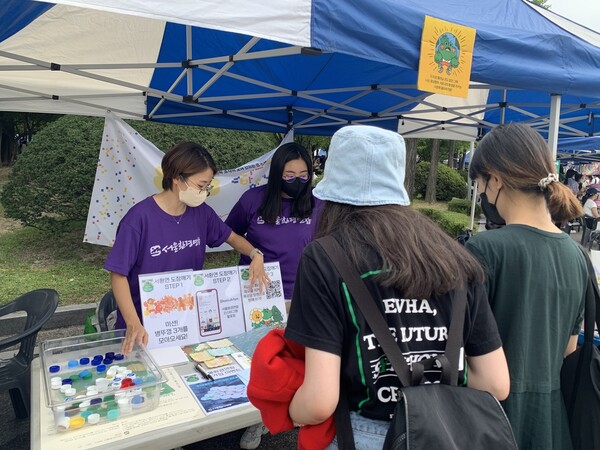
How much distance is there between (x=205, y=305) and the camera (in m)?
2.08

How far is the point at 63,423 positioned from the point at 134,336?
52 cm

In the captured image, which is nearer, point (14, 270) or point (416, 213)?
point (416, 213)

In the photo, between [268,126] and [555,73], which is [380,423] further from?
[268,126]

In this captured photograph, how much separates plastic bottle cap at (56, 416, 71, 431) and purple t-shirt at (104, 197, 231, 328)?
2.36ft

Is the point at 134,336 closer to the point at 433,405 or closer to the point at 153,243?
the point at 153,243

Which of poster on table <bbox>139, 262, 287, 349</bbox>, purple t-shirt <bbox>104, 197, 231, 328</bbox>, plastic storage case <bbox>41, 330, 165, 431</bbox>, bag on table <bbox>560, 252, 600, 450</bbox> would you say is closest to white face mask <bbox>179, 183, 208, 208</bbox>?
purple t-shirt <bbox>104, 197, 231, 328</bbox>

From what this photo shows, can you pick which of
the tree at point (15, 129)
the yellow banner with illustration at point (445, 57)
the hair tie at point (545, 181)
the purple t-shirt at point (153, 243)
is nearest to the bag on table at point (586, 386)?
the hair tie at point (545, 181)

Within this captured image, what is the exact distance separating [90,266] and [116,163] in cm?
301

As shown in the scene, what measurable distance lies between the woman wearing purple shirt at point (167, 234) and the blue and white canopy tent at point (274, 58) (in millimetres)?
644

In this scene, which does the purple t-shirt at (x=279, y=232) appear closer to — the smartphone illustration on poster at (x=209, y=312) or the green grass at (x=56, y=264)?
the smartphone illustration on poster at (x=209, y=312)

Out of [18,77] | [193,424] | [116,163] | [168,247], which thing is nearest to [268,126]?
[116,163]

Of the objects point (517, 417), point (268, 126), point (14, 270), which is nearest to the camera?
point (517, 417)

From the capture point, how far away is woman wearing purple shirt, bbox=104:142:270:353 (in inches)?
76.5

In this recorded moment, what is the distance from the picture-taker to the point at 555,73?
218 centimetres
